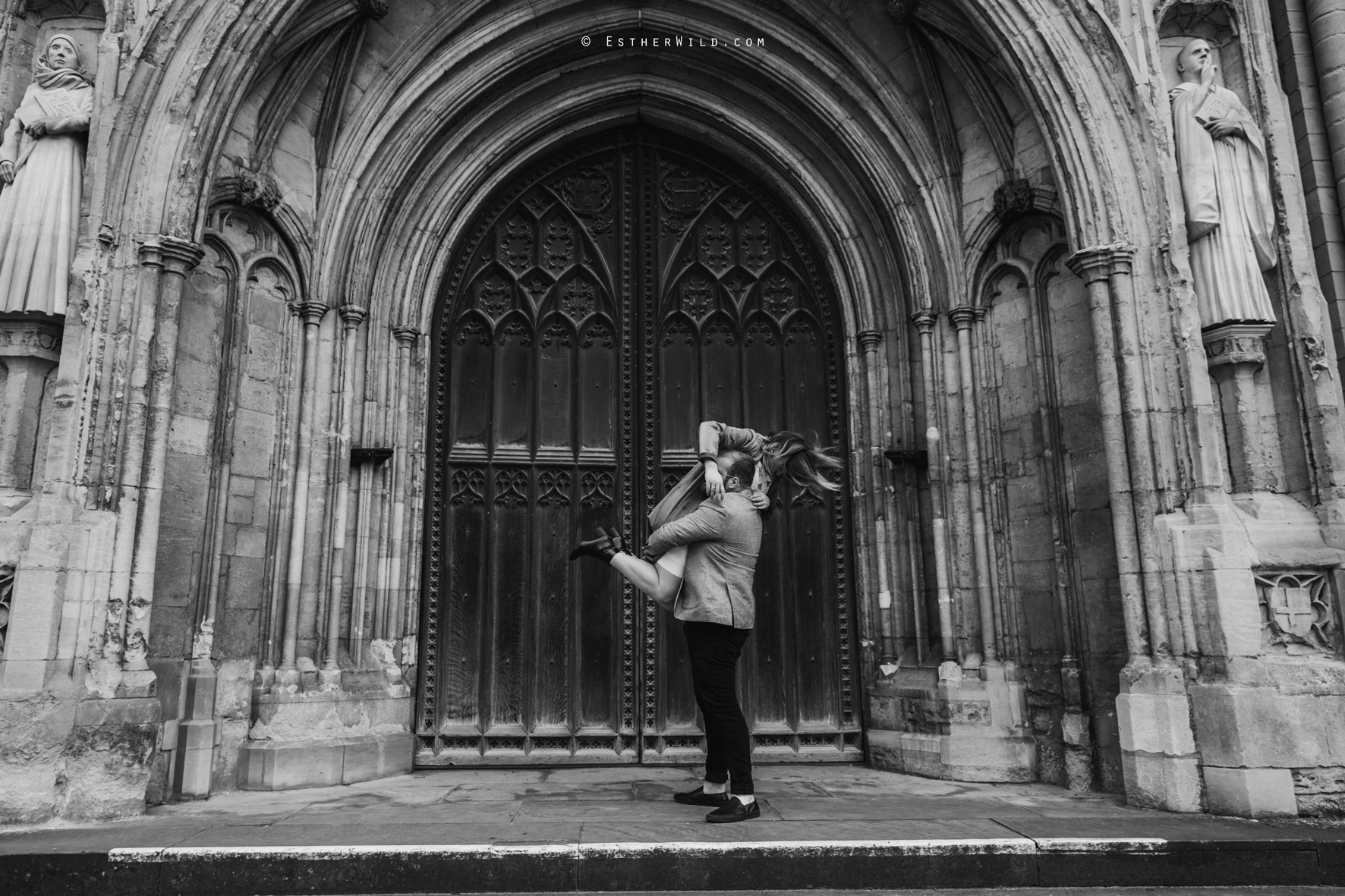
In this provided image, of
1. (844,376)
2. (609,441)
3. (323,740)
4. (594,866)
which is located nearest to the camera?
(594,866)

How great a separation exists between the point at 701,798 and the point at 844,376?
398 centimetres

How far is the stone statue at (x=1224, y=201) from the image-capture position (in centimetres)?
589

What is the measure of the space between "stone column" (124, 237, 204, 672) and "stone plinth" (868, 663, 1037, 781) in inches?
201

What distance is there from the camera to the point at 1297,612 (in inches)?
218

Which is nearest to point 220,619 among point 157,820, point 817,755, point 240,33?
point 157,820

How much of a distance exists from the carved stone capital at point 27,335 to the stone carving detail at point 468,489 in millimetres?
3011

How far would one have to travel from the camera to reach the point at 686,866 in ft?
13.8

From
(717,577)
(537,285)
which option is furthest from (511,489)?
(717,577)

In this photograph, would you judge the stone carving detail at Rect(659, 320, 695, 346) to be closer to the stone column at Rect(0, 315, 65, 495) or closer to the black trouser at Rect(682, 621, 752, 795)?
the black trouser at Rect(682, 621, 752, 795)

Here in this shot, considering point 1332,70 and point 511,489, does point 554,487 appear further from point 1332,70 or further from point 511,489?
point 1332,70

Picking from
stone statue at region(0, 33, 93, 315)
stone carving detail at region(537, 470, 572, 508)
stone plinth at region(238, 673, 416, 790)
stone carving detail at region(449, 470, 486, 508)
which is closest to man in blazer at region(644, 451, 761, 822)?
stone carving detail at region(537, 470, 572, 508)

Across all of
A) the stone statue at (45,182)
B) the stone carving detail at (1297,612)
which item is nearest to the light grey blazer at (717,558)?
the stone carving detail at (1297,612)

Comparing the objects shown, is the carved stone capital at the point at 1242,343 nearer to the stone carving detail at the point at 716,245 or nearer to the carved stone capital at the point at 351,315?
the stone carving detail at the point at 716,245

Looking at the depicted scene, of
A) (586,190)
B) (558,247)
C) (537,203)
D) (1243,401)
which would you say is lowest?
(1243,401)
